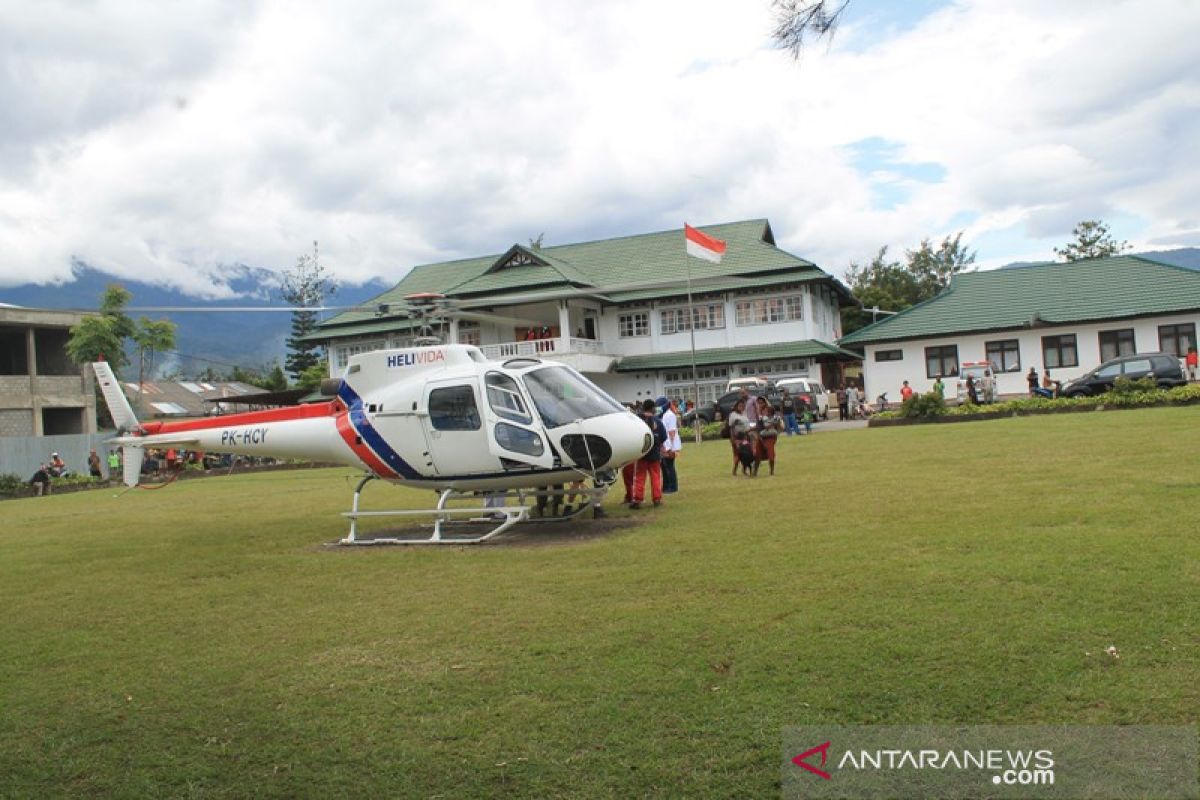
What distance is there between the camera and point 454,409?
12883mm

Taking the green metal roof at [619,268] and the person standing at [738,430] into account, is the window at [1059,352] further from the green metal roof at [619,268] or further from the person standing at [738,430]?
the person standing at [738,430]

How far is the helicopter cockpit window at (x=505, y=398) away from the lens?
1246 centimetres

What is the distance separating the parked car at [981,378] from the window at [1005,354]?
0.43 m

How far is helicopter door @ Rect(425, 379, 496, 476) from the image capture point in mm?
12727

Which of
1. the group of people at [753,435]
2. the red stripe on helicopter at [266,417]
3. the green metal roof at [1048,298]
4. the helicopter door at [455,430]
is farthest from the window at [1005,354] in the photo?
the red stripe on helicopter at [266,417]

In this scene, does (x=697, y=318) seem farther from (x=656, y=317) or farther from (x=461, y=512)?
(x=461, y=512)

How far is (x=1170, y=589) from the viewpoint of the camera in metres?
6.86

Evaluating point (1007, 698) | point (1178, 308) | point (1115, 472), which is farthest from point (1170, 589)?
point (1178, 308)

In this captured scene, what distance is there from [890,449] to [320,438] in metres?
12.2

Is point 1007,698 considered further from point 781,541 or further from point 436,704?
point 781,541

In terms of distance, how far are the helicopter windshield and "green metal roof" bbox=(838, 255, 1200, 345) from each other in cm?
3149

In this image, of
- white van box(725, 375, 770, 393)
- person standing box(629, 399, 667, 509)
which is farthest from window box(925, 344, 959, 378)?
person standing box(629, 399, 667, 509)

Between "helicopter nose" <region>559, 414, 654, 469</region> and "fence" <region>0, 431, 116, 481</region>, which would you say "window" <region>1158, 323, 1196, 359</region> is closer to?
"helicopter nose" <region>559, 414, 654, 469</region>

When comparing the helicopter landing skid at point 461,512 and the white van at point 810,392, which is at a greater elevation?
the white van at point 810,392
